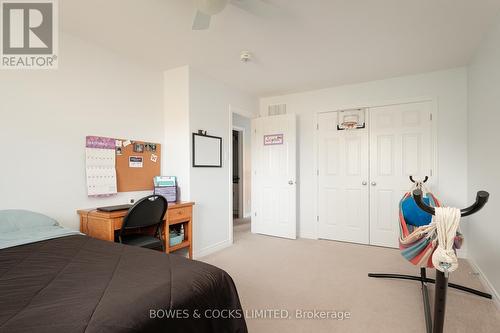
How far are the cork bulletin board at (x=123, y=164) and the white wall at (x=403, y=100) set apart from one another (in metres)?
2.37

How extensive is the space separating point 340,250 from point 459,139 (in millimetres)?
2119

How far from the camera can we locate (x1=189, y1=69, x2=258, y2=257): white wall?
10.9 ft

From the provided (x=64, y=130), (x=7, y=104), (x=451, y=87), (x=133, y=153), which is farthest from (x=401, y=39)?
(x=7, y=104)

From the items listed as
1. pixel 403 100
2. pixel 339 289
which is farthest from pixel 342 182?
pixel 339 289

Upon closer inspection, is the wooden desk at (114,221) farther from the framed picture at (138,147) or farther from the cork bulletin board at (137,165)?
the framed picture at (138,147)

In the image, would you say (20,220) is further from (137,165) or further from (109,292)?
(109,292)

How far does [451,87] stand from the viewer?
131 inches

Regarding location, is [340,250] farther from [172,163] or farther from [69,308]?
[69,308]

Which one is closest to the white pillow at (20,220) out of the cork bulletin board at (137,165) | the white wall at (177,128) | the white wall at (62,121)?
the white wall at (62,121)

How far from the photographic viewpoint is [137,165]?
304 cm

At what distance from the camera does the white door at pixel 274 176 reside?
4211 millimetres

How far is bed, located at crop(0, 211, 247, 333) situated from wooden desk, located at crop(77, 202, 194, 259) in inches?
25.5

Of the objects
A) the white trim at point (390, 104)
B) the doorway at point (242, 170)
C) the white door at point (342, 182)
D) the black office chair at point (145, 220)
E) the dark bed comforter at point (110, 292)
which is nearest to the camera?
the dark bed comforter at point (110, 292)

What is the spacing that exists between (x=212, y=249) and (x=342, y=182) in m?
2.23
